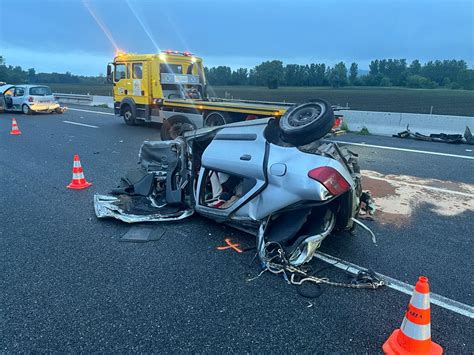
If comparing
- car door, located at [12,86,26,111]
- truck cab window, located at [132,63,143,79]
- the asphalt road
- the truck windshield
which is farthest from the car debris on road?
car door, located at [12,86,26,111]

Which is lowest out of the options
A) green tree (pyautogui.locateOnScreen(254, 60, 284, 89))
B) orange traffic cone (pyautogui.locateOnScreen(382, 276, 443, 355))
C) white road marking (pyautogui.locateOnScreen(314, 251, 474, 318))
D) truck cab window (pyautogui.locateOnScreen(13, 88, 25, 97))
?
white road marking (pyautogui.locateOnScreen(314, 251, 474, 318))

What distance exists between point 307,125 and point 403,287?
1709mm

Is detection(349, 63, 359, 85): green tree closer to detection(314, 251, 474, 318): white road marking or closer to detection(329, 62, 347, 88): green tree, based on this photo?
detection(329, 62, 347, 88): green tree

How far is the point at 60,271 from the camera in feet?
11.1

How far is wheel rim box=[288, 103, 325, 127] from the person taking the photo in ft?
11.9

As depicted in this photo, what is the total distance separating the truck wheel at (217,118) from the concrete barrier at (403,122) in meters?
5.28

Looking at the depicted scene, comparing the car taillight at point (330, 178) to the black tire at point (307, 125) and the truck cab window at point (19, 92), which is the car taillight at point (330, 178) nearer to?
the black tire at point (307, 125)

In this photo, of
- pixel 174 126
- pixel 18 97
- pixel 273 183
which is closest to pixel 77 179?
pixel 273 183

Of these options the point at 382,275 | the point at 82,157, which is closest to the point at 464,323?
the point at 382,275

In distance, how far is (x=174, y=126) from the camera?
11.8 m

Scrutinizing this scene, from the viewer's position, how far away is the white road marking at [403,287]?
2.83 meters

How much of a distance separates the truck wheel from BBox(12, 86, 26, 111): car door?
12175mm

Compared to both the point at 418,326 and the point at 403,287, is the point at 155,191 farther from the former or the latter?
the point at 418,326

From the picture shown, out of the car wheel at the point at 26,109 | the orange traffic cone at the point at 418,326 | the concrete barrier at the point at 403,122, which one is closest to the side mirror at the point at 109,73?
the car wheel at the point at 26,109
